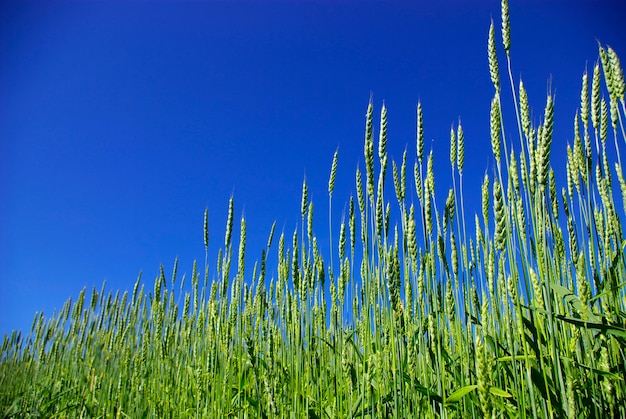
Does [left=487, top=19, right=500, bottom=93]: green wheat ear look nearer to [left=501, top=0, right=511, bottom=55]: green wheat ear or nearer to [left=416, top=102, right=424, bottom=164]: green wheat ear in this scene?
[left=501, top=0, right=511, bottom=55]: green wheat ear

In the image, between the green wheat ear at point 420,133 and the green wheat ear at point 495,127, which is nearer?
the green wheat ear at point 495,127

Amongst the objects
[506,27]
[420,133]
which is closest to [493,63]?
[506,27]

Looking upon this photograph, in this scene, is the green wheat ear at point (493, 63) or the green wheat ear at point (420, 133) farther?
the green wheat ear at point (420, 133)

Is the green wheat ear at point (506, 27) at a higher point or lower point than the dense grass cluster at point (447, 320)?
higher

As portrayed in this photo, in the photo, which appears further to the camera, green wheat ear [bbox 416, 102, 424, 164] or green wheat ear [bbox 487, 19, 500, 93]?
green wheat ear [bbox 416, 102, 424, 164]

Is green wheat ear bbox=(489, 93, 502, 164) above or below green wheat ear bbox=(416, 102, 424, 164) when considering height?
below

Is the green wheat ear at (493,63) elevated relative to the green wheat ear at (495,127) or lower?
elevated

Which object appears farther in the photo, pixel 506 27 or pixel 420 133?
pixel 420 133

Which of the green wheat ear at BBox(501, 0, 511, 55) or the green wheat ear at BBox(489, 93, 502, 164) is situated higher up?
the green wheat ear at BBox(501, 0, 511, 55)

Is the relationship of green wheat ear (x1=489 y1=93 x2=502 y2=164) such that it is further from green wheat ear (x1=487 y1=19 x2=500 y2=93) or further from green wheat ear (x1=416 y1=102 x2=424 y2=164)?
green wheat ear (x1=416 y1=102 x2=424 y2=164)

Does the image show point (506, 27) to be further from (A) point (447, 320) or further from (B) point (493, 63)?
(A) point (447, 320)

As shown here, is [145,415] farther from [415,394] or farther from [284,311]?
[415,394]

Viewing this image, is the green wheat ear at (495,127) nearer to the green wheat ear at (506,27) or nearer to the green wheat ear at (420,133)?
the green wheat ear at (506,27)

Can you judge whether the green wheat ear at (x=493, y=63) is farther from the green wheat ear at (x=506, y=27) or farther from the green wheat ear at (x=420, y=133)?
the green wheat ear at (x=420, y=133)
